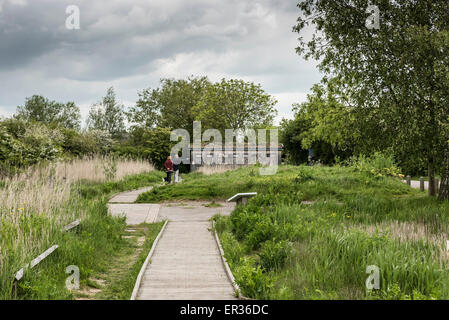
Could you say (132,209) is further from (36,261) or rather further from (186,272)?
(36,261)

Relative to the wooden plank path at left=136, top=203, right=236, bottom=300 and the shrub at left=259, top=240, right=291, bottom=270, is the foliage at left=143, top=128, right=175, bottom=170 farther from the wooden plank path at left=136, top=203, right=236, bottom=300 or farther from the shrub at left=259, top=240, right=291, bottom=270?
the shrub at left=259, top=240, right=291, bottom=270

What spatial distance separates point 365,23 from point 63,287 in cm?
1140

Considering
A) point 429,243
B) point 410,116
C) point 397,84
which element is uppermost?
point 397,84

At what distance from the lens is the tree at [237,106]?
38281mm

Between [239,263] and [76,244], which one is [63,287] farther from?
[239,263]

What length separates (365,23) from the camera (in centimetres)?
1296

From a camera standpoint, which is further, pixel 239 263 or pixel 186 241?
pixel 186 241

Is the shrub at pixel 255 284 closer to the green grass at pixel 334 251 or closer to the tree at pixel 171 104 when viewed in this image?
the green grass at pixel 334 251

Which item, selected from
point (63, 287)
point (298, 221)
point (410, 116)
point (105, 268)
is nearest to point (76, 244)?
point (105, 268)

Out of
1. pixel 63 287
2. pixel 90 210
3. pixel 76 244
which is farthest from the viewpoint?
pixel 90 210


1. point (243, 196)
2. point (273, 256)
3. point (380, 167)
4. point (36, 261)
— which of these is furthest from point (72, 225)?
point (380, 167)

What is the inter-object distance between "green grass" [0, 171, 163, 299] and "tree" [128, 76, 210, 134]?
39240 mm

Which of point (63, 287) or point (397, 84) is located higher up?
point (397, 84)
